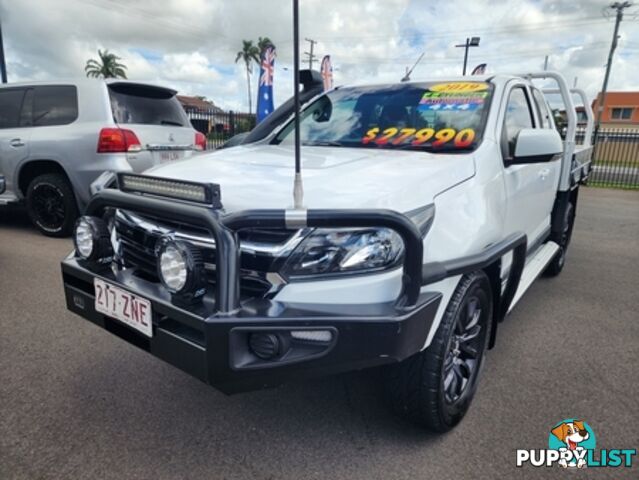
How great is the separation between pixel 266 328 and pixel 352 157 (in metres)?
1.23

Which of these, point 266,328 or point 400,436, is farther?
point 400,436

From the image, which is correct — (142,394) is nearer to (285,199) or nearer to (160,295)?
(160,295)

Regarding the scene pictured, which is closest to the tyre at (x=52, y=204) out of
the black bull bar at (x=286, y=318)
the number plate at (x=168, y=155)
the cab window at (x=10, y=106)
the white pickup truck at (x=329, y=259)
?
the cab window at (x=10, y=106)

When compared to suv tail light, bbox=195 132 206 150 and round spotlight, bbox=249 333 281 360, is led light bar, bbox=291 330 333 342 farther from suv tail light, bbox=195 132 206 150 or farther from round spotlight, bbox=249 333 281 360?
suv tail light, bbox=195 132 206 150

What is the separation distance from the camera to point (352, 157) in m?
2.46

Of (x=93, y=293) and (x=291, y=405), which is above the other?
(x=93, y=293)

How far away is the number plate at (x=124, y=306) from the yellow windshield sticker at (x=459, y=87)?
2.24 m

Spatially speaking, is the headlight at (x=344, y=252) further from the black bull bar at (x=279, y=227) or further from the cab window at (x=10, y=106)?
the cab window at (x=10, y=106)

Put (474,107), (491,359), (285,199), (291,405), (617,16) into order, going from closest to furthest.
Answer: (285,199), (291,405), (474,107), (491,359), (617,16)

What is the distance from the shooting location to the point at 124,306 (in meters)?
1.92

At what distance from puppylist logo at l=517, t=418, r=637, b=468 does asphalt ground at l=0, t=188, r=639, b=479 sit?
37mm

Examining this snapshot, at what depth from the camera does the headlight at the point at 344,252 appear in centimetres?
171

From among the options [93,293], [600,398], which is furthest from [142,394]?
[600,398]

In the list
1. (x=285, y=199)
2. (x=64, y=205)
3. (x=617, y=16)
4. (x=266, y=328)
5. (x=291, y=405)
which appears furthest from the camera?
(x=617, y=16)
